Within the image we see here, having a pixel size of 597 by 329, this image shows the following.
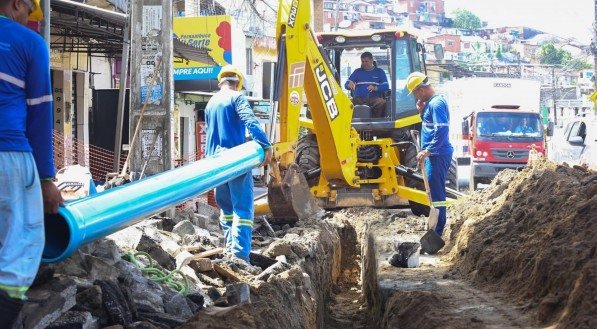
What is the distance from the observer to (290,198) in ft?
37.2

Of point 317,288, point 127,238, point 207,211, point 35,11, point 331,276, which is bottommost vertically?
point 331,276

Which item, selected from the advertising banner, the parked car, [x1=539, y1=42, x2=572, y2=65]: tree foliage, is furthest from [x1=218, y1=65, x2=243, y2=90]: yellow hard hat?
[x1=539, y1=42, x2=572, y2=65]: tree foliage

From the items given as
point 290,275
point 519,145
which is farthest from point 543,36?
point 290,275

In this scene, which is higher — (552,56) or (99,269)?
(552,56)

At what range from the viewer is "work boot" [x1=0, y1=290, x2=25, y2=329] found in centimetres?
454

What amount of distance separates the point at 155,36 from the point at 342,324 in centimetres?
401

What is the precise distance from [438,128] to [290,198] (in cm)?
202

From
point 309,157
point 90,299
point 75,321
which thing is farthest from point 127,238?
point 309,157

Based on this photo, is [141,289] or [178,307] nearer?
[178,307]

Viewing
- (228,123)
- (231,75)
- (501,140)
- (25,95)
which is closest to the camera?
(25,95)

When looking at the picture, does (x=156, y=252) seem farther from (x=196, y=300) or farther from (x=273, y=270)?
(x=196, y=300)

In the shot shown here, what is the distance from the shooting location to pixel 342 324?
1076 cm

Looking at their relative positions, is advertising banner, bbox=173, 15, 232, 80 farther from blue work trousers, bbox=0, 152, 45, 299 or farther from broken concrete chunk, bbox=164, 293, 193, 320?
blue work trousers, bbox=0, 152, 45, 299

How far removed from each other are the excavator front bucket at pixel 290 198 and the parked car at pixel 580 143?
7504 millimetres
